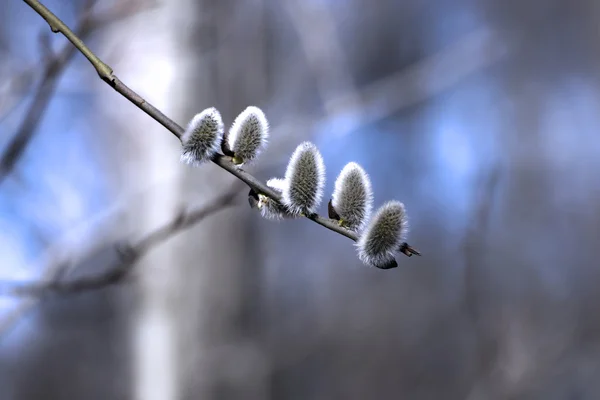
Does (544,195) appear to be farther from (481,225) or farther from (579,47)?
(481,225)

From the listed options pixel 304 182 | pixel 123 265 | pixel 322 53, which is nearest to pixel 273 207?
pixel 304 182

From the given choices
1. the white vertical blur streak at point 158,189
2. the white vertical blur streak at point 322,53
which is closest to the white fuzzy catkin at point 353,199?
the white vertical blur streak at point 158,189

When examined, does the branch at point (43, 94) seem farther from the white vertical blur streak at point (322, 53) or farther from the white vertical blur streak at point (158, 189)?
the white vertical blur streak at point (322, 53)

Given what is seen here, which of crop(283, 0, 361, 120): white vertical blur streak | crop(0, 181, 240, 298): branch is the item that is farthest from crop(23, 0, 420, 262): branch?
crop(283, 0, 361, 120): white vertical blur streak

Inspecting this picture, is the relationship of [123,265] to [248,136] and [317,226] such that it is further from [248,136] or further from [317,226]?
[317,226]

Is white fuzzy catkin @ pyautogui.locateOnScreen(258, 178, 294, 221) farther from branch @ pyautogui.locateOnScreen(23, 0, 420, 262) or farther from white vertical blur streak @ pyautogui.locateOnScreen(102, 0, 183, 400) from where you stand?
white vertical blur streak @ pyautogui.locateOnScreen(102, 0, 183, 400)

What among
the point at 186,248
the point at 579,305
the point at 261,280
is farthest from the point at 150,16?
the point at 579,305

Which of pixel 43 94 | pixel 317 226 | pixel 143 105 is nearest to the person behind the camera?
pixel 143 105
